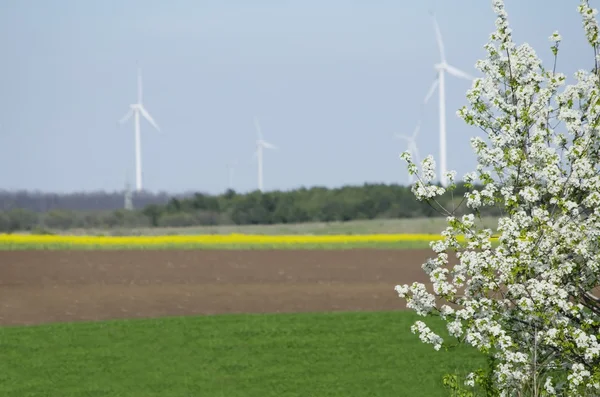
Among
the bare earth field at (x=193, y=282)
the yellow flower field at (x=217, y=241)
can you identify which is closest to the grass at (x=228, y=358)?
the bare earth field at (x=193, y=282)

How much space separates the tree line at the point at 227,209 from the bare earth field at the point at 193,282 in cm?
1804

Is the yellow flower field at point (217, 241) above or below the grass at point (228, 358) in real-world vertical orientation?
above

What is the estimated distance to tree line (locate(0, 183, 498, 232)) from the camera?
63.2 m

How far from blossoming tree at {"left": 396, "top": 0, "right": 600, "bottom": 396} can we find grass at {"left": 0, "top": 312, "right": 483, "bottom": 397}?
5.48 metres

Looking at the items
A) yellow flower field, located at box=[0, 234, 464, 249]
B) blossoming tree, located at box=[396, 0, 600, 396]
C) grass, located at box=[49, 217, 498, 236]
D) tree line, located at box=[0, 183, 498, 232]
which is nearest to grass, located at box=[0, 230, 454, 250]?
yellow flower field, located at box=[0, 234, 464, 249]

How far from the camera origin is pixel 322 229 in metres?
60.1

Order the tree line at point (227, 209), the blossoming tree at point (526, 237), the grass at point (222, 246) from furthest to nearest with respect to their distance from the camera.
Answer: the tree line at point (227, 209)
the grass at point (222, 246)
the blossoming tree at point (526, 237)

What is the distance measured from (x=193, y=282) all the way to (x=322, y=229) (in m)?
25.6

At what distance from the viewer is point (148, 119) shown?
62.0 metres

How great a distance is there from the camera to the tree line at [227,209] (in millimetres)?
63219

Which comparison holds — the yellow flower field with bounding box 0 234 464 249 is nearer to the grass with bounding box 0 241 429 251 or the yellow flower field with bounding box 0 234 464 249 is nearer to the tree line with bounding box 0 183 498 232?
the grass with bounding box 0 241 429 251

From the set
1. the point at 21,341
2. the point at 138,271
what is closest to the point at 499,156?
the point at 21,341

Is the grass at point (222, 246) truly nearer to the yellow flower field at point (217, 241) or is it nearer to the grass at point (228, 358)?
the yellow flower field at point (217, 241)

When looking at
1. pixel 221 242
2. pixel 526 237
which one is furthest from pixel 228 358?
pixel 221 242
